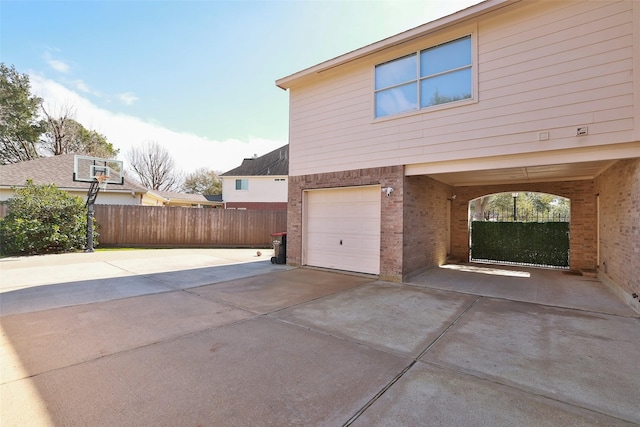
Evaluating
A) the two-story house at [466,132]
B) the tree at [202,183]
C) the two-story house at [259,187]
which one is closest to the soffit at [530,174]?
the two-story house at [466,132]

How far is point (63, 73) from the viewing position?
19.1m

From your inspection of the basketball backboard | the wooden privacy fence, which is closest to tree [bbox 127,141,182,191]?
the basketball backboard

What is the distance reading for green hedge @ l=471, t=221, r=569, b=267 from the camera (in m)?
9.55

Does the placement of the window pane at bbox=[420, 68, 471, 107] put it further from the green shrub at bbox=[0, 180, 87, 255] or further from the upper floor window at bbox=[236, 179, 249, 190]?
the upper floor window at bbox=[236, 179, 249, 190]

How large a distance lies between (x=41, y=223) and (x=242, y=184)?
51.3 feet

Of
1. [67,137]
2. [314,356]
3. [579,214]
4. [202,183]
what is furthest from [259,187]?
[314,356]

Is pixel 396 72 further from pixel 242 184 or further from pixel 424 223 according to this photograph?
pixel 242 184

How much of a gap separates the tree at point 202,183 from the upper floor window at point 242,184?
12216 millimetres

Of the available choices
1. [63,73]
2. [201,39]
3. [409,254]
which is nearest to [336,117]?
[409,254]

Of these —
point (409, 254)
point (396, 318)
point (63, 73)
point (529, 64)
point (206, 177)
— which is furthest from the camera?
point (206, 177)

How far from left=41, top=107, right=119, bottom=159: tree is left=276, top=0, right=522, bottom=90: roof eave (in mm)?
25926

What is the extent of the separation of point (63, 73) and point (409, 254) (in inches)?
978

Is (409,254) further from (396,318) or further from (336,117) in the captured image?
(336,117)

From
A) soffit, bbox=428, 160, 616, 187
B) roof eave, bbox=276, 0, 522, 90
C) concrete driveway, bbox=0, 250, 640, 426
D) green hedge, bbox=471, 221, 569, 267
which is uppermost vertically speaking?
roof eave, bbox=276, 0, 522, 90
